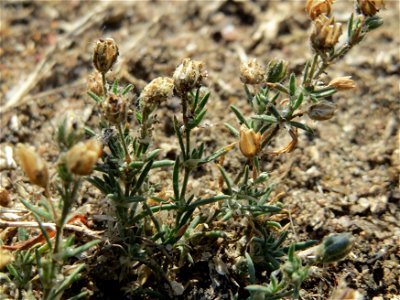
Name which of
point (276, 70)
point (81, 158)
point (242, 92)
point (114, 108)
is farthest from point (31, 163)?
point (242, 92)

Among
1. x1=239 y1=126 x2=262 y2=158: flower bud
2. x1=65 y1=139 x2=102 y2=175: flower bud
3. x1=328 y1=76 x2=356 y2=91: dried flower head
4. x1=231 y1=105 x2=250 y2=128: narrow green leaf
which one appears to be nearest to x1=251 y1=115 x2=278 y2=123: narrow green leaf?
x1=239 y1=126 x2=262 y2=158: flower bud

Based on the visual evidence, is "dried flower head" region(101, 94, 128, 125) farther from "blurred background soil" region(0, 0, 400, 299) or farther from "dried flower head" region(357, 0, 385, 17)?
"dried flower head" region(357, 0, 385, 17)

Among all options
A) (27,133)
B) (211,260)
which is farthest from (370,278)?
(27,133)

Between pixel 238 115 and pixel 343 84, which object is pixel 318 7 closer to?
pixel 343 84

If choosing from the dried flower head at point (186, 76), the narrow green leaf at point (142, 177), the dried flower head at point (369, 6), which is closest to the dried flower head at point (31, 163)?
the narrow green leaf at point (142, 177)

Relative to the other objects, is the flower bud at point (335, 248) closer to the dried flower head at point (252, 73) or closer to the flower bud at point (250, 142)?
the flower bud at point (250, 142)

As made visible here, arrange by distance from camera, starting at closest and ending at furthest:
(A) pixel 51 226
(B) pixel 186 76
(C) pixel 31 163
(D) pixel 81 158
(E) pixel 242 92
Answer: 1. (D) pixel 81 158
2. (C) pixel 31 163
3. (B) pixel 186 76
4. (A) pixel 51 226
5. (E) pixel 242 92
